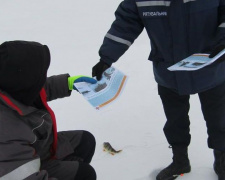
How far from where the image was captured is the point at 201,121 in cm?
194

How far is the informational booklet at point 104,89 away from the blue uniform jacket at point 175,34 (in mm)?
76

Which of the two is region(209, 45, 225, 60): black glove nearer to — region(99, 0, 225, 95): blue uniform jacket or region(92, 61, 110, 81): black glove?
region(99, 0, 225, 95): blue uniform jacket

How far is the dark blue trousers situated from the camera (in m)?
1.36

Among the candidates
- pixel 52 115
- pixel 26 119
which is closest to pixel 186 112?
pixel 52 115

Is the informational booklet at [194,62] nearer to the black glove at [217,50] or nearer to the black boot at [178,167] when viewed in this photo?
the black glove at [217,50]

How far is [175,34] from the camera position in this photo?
1.21 m

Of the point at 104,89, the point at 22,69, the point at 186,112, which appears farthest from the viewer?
the point at 186,112

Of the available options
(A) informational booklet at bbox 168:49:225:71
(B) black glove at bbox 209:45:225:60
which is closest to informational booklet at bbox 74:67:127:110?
(A) informational booklet at bbox 168:49:225:71

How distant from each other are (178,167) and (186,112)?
0.30 metres

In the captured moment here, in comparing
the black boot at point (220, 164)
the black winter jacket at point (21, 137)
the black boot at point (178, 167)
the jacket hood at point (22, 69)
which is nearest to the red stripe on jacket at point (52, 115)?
the black winter jacket at point (21, 137)

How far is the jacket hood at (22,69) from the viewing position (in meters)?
1.02

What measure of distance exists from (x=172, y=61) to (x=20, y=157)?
27.3 inches

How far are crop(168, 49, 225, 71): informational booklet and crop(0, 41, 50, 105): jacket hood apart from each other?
0.46 metres

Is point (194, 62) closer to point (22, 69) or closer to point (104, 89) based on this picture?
point (104, 89)
